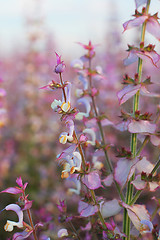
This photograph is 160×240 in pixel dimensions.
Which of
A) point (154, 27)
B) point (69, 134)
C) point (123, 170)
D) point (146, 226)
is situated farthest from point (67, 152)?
point (154, 27)

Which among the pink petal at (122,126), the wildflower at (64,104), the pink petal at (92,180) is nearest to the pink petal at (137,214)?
the pink petal at (92,180)

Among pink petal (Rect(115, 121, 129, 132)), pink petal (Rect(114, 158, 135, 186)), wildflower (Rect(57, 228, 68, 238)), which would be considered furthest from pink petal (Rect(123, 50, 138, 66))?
wildflower (Rect(57, 228, 68, 238))

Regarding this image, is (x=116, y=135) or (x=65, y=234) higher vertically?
(x=65, y=234)

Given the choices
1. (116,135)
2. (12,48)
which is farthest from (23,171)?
(12,48)

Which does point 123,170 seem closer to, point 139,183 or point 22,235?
point 139,183

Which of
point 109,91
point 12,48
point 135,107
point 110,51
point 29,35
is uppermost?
point 135,107

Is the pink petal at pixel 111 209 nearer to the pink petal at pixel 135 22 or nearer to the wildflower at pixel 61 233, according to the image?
the wildflower at pixel 61 233

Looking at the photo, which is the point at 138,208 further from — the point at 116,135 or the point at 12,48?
the point at 12,48
